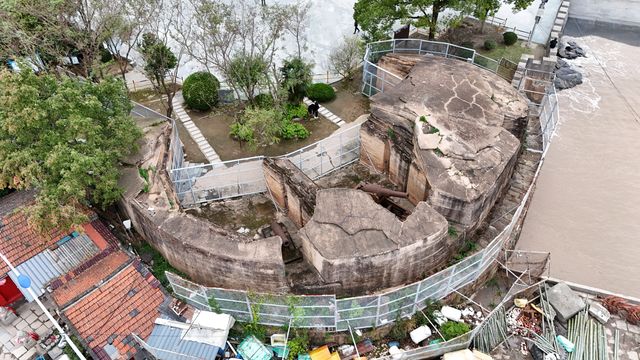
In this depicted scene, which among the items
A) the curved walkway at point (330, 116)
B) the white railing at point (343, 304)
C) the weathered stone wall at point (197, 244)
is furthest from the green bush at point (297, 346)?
the curved walkway at point (330, 116)

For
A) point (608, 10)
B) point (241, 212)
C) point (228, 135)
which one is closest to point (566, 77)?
point (608, 10)

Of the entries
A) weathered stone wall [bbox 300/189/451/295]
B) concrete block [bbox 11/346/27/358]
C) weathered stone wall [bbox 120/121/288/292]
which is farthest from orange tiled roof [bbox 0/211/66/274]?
weathered stone wall [bbox 300/189/451/295]

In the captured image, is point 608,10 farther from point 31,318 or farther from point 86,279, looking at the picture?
point 31,318

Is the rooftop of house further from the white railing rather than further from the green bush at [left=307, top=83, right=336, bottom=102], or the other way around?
the green bush at [left=307, top=83, right=336, bottom=102]

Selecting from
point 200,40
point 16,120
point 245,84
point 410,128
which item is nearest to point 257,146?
point 245,84

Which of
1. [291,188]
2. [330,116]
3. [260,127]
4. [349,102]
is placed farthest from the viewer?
[349,102]
